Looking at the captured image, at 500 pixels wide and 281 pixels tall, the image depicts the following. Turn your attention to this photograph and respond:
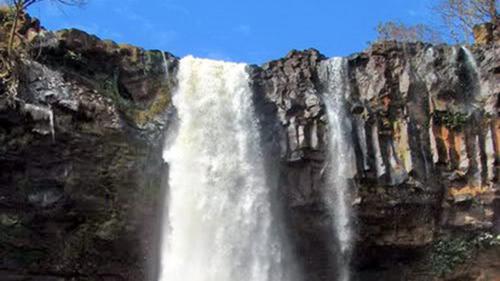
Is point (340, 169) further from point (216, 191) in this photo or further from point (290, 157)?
point (216, 191)

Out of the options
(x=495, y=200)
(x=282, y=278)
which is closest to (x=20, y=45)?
(x=282, y=278)

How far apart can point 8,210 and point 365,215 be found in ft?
31.1

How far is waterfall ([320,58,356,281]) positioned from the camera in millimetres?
18719

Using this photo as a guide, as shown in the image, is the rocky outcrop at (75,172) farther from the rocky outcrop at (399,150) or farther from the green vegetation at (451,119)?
the green vegetation at (451,119)

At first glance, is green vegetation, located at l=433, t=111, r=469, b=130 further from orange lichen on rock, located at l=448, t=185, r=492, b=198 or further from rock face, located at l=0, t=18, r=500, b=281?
orange lichen on rock, located at l=448, t=185, r=492, b=198

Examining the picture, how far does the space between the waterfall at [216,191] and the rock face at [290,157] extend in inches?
17.9

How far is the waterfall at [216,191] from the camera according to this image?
17.6 meters

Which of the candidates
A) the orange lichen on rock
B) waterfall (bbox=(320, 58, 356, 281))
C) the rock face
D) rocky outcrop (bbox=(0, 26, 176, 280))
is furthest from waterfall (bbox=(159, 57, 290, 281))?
the orange lichen on rock

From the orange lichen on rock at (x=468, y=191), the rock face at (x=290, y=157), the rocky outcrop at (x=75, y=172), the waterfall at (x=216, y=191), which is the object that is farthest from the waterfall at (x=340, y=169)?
the rocky outcrop at (x=75, y=172)

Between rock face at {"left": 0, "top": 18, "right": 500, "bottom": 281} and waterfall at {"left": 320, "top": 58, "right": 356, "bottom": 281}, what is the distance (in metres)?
0.22

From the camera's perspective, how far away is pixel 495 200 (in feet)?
60.5

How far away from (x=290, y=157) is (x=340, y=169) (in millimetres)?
1490

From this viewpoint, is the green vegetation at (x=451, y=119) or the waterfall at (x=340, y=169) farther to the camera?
the green vegetation at (x=451, y=119)

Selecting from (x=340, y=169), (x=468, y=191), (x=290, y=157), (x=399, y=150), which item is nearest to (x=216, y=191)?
(x=290, y=157)
